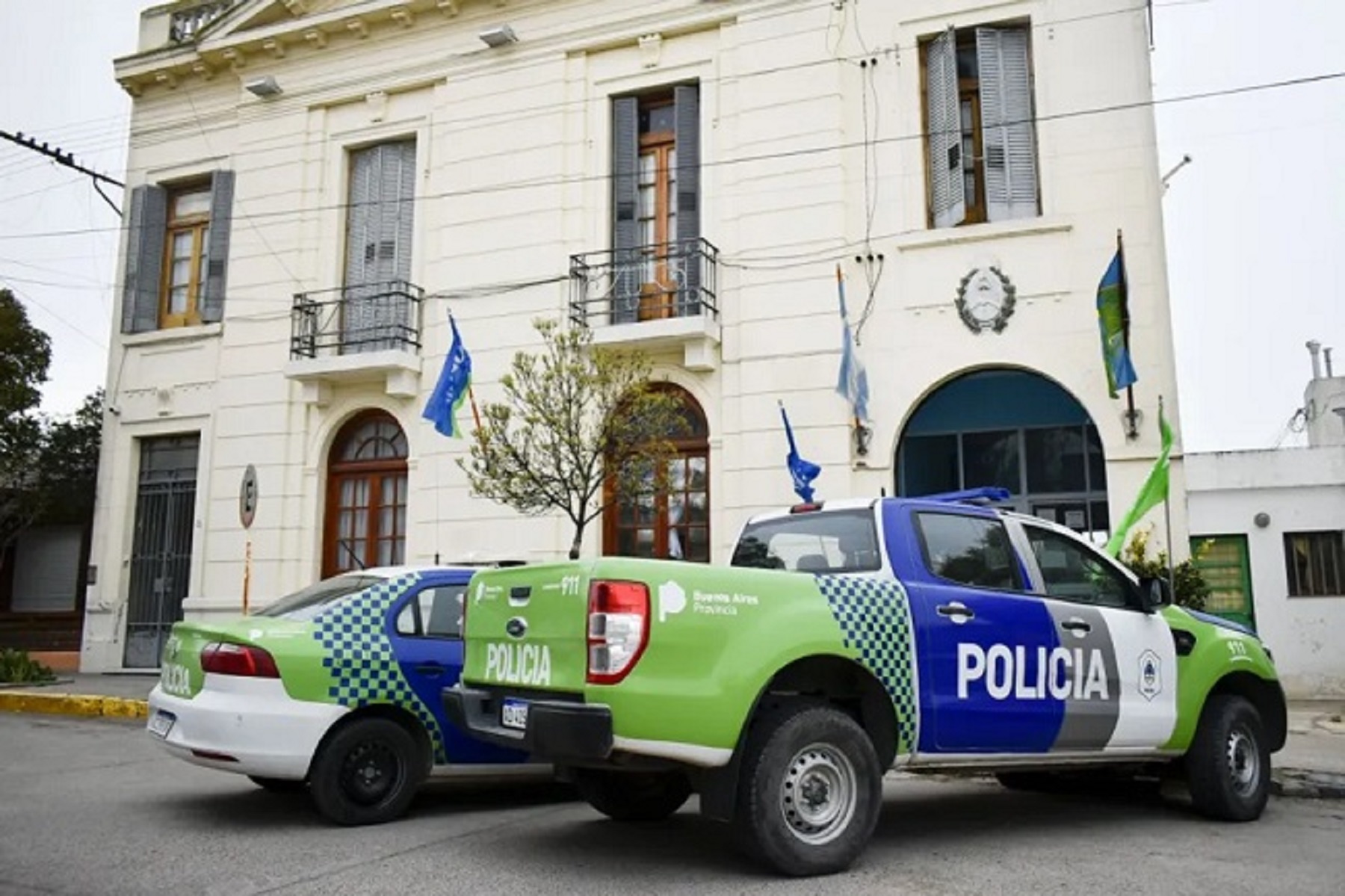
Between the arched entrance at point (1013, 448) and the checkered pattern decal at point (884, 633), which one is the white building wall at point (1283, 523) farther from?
the checkered pattern decal at point (884, 633)

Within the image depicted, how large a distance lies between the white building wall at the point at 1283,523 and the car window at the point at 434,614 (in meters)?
14.2

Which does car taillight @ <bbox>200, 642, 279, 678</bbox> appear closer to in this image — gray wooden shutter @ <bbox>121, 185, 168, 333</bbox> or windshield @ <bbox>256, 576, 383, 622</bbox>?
windshield @ <bbox>256, 576, 383, 622</bbox>

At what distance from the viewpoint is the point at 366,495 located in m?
17.2

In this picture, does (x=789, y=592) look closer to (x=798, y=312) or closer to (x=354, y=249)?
(x=798, y=312)

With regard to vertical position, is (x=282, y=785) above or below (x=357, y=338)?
below

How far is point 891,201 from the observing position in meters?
14.7

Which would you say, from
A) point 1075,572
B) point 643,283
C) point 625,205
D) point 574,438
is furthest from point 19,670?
point 1075,572

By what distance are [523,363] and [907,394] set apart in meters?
4.61

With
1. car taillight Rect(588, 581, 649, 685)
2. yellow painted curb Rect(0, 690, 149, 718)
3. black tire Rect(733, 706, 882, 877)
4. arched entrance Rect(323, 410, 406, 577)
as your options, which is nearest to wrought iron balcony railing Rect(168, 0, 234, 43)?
arched entrance Rect(323, 410, 406, 577)

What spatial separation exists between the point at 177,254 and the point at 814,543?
16.3 metres

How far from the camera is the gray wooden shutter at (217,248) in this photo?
1848 cm

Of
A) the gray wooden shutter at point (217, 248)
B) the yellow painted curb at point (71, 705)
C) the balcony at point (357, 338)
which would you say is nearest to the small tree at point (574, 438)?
the balcony at point (357, 338)

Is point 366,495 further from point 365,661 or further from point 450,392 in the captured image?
point 365,661

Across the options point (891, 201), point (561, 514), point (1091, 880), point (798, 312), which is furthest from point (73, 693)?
point (1091, 880)
